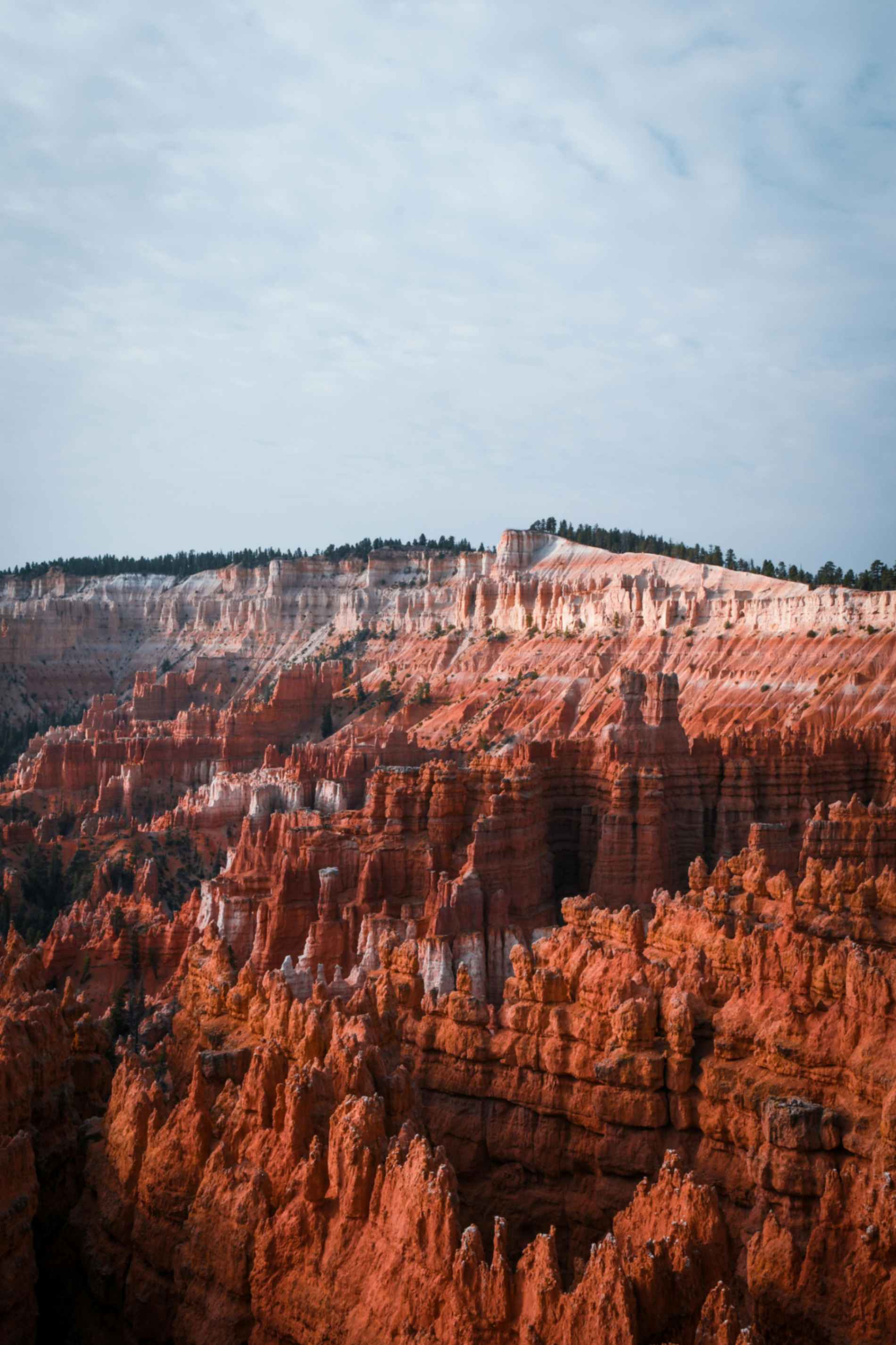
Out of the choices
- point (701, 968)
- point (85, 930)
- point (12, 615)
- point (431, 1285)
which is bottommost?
point (85, 930)

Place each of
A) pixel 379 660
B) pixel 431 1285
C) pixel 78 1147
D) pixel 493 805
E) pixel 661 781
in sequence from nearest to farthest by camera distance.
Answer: pixel 431 1285, pixel 78 1147, pixel 493 805, pixel 661 781, pixel 379 660

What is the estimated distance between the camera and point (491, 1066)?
18.8m

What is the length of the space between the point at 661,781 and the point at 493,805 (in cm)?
688

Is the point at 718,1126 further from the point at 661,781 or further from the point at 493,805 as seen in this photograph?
the point at 661,781

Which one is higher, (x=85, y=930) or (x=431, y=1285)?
(x=431, y=1285)

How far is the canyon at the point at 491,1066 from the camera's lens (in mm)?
12625

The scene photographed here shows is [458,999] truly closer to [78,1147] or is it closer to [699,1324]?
[78,1147]

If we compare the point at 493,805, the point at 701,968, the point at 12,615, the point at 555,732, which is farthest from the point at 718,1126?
the point at 12,615

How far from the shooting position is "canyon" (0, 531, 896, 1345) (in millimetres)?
12625

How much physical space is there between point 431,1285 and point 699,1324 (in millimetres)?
2734

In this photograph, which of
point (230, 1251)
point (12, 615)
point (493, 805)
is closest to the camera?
point (230, 1251)

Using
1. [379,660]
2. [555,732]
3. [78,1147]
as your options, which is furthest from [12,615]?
[78,1147]

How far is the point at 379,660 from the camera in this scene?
397 feet

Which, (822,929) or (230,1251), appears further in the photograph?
(822,929)
